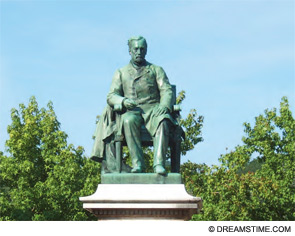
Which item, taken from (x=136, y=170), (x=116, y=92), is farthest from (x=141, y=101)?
(x=136, y=170)

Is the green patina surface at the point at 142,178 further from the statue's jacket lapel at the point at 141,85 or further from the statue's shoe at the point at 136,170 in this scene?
the statue's jacket lapel at the point at 141,85

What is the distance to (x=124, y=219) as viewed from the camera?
33.8 ft

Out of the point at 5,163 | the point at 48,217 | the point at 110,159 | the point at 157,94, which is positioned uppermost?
the point at 157,94

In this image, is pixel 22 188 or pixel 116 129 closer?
pixel 116 129

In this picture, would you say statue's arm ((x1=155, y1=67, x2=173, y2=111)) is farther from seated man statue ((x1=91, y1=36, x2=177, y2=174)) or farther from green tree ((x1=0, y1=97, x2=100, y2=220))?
green tree ((x1=0, y1=97, x2=100, y2=220))

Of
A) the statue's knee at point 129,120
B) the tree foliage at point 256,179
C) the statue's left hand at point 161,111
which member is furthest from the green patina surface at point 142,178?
the tree foliage at point 256,179

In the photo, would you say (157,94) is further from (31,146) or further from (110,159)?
(31,146)

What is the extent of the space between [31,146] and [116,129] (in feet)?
54.4

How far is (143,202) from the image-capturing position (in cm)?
1018

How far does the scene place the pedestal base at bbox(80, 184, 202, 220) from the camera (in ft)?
33.3

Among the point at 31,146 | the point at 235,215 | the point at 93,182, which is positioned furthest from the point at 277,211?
the point at 31,146

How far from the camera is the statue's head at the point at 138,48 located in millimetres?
11086

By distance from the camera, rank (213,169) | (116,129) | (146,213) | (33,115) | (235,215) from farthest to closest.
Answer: (33,115) < (213,169) < (235,215) < (116,129) < (146,213)

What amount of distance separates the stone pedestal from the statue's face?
193cm
